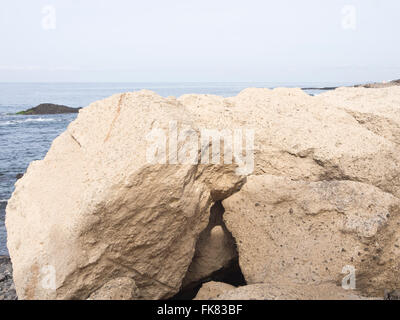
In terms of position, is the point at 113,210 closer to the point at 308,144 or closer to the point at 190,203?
the point at 190,203

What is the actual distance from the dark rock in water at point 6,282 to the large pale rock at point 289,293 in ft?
11.8

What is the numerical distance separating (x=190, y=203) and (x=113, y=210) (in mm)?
710

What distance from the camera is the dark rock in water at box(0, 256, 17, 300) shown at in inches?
204

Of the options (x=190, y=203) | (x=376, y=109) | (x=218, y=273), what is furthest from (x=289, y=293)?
(x=376, y=109)

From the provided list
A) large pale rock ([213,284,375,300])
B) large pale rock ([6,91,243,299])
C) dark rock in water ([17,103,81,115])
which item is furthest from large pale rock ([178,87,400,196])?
dark rock in water ([17,103,81,115])

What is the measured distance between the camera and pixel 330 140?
443cm

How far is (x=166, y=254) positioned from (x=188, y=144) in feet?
3.72

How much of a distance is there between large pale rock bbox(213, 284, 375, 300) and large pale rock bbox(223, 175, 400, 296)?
203mm

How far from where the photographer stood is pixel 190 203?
355 cm
